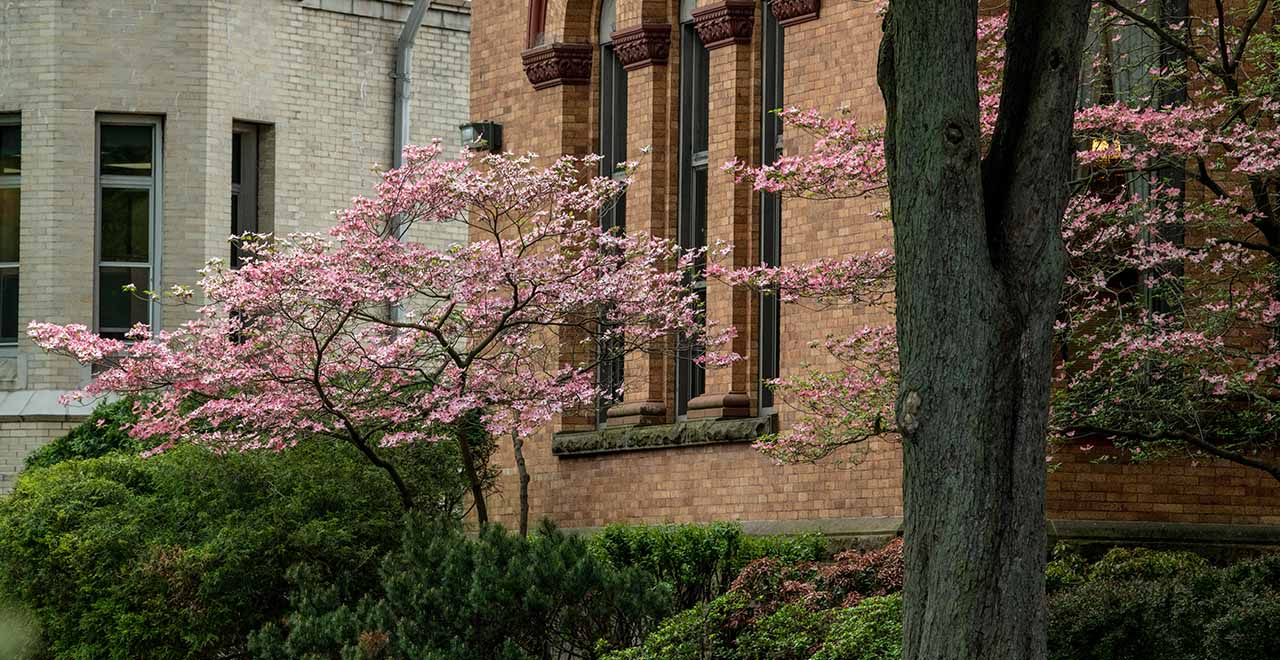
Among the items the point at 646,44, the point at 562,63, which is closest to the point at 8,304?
the point at 562,63

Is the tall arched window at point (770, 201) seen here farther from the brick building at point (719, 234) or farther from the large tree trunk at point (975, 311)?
the large tree trunk at point (975, 311)

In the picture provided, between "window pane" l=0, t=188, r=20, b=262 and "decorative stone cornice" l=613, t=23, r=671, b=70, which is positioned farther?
"window pane" l=0, t=188, r=20, b=262

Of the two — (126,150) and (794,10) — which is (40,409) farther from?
(794,10)

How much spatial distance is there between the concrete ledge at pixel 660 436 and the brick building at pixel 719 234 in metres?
0.02

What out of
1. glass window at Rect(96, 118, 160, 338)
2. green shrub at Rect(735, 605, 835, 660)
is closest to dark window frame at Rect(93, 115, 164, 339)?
glass window at Rect(96, 118, 160, 338)

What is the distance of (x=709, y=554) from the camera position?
1777cm

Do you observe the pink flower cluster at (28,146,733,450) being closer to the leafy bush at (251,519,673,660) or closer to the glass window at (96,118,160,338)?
the leafy bush at (251,519,673,660)

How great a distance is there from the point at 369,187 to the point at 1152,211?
17.5 metres

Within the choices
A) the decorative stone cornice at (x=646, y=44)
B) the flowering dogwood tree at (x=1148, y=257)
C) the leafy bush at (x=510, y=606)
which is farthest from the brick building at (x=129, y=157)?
the flowering dogwood tree at (x=1148, y=257)

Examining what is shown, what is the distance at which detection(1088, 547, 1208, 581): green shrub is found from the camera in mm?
15831

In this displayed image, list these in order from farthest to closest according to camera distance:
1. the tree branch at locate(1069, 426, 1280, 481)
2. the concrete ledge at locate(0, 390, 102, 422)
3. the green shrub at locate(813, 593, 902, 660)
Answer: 1. the concrete ledge at locate(0, 390, 102, 422)
2. the tree branch at locate(1069, 426, 1280, 481)
3. the green shrub at locate(813, 593, 902, 660)

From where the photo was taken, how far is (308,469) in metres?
19.0

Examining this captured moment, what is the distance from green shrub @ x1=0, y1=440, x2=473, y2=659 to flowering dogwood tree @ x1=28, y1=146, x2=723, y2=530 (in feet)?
1.20

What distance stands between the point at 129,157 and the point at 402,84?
15.5 feet
